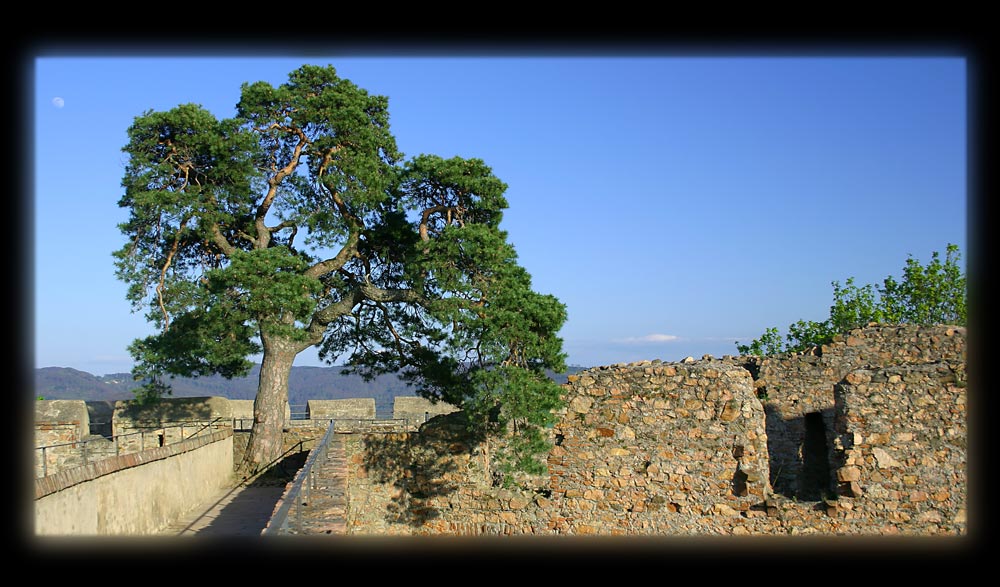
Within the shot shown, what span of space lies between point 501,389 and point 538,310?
152 centimetres

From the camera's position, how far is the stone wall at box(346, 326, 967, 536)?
11.8 m

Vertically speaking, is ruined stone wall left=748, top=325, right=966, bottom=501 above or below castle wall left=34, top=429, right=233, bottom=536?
above

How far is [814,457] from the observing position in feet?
43.0

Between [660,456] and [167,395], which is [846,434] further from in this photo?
[167,395]

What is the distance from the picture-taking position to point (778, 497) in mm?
12195

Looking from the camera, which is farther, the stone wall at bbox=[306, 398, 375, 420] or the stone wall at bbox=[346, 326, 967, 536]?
→ the stone wall at bbox=[306, 398, 375, 420]

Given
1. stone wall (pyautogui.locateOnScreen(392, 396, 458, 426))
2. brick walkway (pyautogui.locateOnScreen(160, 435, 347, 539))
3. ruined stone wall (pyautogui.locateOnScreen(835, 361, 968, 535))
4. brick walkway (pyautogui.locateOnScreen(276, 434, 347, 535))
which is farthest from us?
stone wall (pyautogui.locateOnScreen(392, 396, 458, 426))

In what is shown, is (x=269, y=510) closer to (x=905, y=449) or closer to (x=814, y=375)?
(x=814, y=375)

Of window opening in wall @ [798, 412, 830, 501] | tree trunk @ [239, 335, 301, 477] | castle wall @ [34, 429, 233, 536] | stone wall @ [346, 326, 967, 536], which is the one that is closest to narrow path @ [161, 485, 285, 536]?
castle wall @ [34, 429, 233, 536]

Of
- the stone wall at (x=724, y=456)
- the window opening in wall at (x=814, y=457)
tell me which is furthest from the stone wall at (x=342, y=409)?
the window opening in wall at (x=814, y=457)

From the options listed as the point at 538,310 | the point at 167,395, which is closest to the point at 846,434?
the point at 538,310

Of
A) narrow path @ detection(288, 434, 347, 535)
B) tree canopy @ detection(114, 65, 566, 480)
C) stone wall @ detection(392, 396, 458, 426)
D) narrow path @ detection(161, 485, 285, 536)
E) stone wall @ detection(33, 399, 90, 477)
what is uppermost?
tree canopy @ detection(114, 65, 566, 480)

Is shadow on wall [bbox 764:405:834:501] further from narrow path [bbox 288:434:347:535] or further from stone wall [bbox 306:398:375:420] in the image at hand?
stone wall [bbox 306:398:375:420]

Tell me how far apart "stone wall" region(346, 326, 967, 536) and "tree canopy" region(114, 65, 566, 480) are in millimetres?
2251
